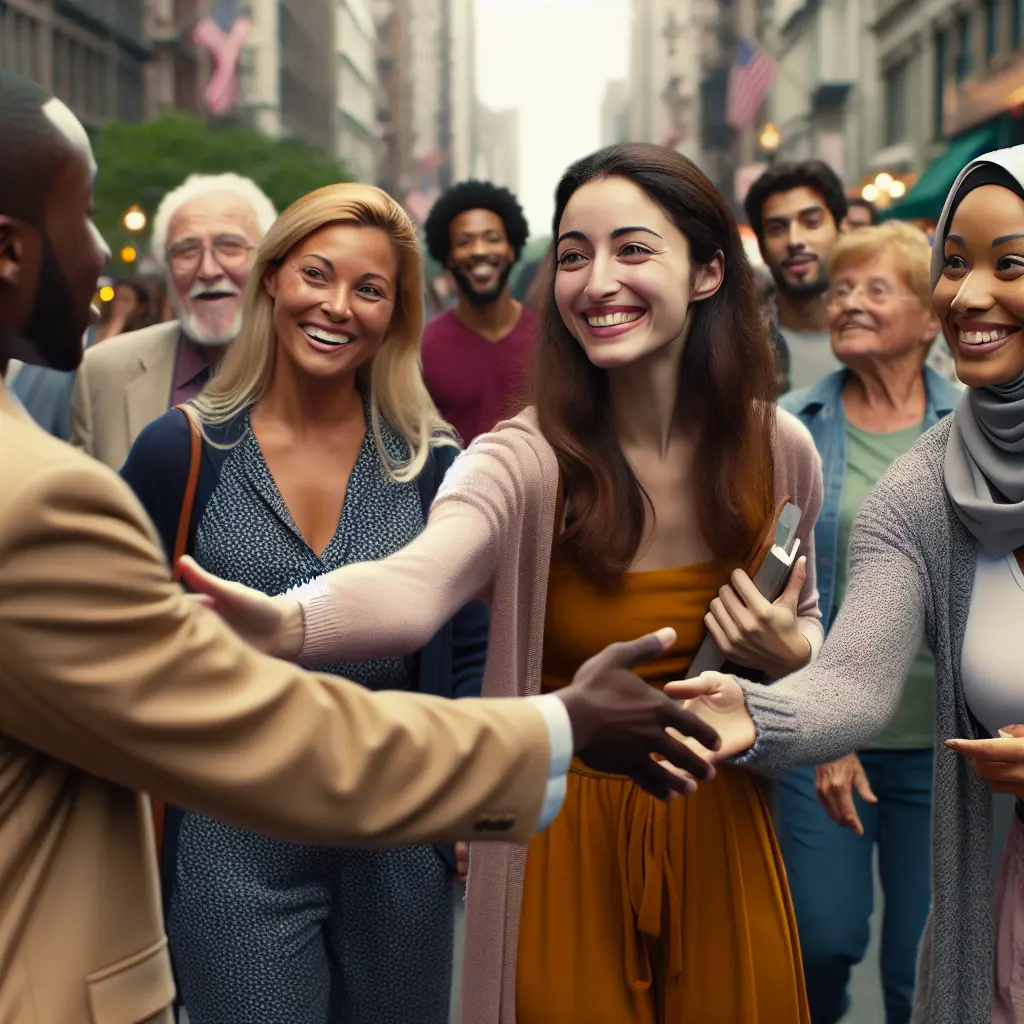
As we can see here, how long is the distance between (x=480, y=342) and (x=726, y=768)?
4.17 metres

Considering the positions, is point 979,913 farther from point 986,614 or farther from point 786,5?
point 786,5

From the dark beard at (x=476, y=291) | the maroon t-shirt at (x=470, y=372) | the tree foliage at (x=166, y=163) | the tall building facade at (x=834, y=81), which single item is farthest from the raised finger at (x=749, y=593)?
the tree foliage at (x=166, y=163)

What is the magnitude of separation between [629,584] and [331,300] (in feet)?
3.80

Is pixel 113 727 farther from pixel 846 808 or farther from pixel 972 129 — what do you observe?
pixel 972 129

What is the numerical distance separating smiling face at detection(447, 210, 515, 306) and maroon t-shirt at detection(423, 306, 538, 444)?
7.9 inches

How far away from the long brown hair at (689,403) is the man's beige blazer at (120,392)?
2187mm

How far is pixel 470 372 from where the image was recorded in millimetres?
6738

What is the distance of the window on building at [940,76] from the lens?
36531 millimetres

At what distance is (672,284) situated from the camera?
3.11 m

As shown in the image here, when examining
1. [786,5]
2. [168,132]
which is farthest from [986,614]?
[786,5]

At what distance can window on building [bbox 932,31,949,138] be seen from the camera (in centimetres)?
3653

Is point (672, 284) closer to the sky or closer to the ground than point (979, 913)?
closer to the sky

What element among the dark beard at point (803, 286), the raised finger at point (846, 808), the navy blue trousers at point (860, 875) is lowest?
the navy blue trousers at point (860, 875)

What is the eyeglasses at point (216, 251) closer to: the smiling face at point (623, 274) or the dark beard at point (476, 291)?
the dark beard at point (476, 291)
